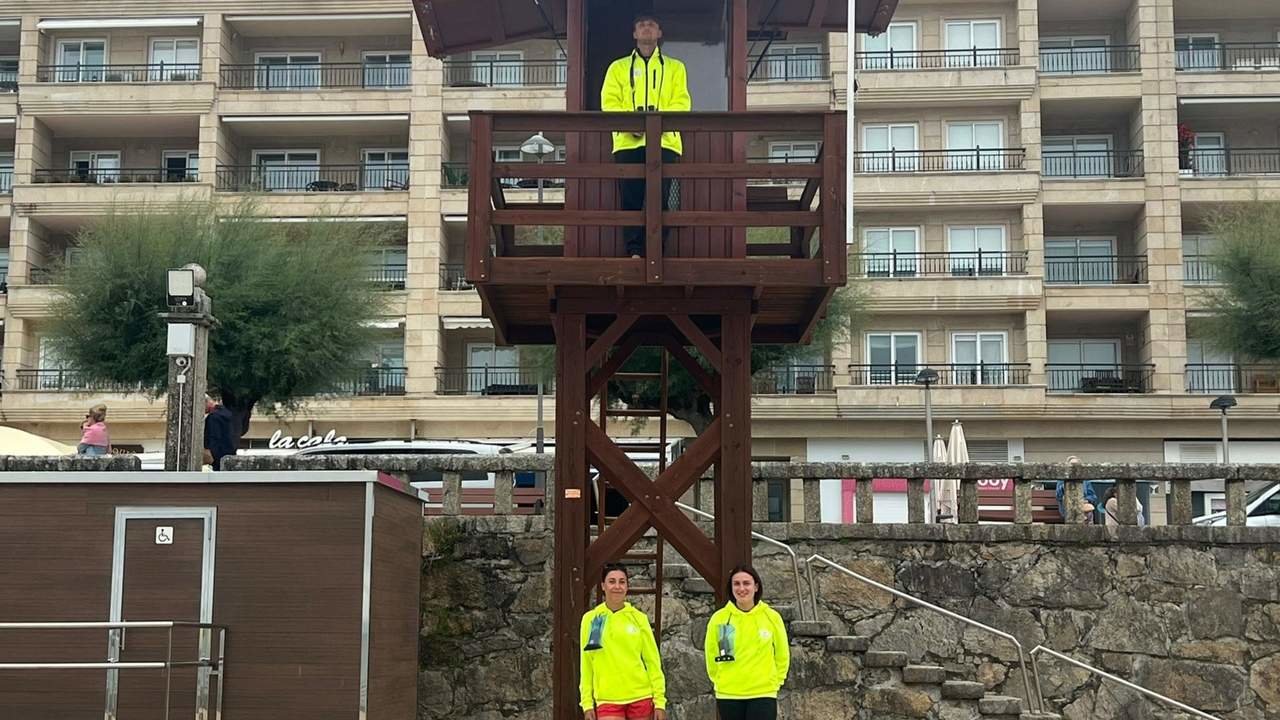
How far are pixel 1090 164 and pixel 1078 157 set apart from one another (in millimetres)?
363

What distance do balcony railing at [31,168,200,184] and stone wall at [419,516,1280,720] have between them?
2616 cm

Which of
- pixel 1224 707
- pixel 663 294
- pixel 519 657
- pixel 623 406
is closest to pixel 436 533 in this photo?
pixel 519 657

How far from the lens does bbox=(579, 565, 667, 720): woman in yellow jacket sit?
364 inches

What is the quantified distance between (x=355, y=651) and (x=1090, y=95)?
99.4 feet

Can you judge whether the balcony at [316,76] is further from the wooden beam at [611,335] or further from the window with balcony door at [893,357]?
the wooden beam at [611,335]

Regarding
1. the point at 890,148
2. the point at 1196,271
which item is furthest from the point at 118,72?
the point at 1196,271

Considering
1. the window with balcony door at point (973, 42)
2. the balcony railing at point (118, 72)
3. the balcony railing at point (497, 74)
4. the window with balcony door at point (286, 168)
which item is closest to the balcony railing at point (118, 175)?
the window with balcony door at point (286, 168)

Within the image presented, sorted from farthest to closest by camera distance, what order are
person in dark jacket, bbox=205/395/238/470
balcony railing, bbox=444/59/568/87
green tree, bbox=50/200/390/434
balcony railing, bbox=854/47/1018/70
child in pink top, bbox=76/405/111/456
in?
balcony railing, bbox=444/59/568/87
balcony railing, bbox=854/47/1018/70
green tree, bbox=50/200/390/434
child in pink top, bbox=76/405/111/456
person in dark jacket, bbox=205/395/238/470

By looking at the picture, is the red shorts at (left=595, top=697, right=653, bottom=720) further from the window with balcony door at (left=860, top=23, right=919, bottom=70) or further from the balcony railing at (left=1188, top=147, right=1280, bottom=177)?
the balcony railing at (left=1188, top=147, right=1280, bottom=177)

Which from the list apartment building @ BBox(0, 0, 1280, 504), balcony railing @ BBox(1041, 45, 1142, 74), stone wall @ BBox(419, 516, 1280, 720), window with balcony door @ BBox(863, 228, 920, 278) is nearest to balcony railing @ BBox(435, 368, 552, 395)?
apartment building @ BBox(0, 0, 1280, 504)

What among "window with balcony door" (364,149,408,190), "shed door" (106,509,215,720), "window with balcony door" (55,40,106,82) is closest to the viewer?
"shed door" (106,509,215,720)

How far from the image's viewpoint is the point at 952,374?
119 ft

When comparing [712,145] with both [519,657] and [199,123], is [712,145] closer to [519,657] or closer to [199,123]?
[519,657]

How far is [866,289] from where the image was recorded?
3462 cm
